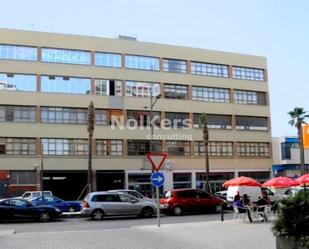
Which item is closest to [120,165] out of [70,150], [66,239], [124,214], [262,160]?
[70,150]

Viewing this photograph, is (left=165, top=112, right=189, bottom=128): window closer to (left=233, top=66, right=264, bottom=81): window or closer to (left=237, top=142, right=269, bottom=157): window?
(left=237, top=142, right=269, bottom=157): window

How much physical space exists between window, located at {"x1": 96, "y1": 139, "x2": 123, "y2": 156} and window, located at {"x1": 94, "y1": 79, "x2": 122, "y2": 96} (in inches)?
213

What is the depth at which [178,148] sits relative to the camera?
203ft

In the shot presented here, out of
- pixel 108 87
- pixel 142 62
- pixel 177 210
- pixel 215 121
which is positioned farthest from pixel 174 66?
pixel 177 210

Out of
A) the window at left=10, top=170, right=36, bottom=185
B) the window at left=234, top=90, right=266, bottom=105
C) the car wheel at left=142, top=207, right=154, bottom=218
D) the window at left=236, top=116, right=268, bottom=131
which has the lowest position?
the car wheel at left=142, top=207, right=154, bottom=218

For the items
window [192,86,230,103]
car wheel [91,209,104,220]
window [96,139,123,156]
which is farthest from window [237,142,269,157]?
car wheel [91,209,104,220]

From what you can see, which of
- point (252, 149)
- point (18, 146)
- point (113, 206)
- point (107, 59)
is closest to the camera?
point (113, 206)

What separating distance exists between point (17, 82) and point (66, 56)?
20.1 ft

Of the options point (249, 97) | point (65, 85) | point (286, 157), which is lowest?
point (286, 157)

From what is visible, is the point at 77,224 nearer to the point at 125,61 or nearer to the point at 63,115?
the point at 63,115

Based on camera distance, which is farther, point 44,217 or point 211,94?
point 211,94

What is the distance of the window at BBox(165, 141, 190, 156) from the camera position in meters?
61.3

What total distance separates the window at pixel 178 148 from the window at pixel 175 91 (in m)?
5.50

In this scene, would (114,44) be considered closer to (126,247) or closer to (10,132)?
(10,132)
